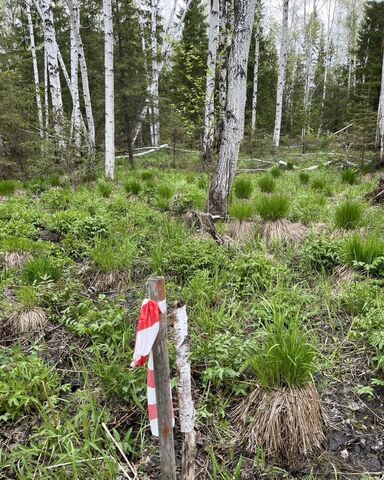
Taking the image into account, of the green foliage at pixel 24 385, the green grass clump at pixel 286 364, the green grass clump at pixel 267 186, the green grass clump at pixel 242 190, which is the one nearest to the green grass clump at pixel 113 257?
the green foliage at pixel 24 385

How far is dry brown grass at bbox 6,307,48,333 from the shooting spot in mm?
3170

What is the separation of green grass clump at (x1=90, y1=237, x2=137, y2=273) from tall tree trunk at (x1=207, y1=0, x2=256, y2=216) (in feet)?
6.01

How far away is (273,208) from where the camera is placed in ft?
17.3

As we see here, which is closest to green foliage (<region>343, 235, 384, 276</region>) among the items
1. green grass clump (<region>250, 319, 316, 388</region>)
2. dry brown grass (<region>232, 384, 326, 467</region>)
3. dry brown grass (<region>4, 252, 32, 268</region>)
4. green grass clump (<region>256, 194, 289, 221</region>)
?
green grass clump (<region>256, 194, 289, 221</region>)

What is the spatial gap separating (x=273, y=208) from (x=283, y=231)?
384 millimetres

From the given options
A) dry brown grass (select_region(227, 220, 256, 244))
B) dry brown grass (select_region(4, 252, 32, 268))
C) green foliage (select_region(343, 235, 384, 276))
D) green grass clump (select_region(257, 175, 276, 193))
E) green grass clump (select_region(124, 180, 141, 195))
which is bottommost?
dry brown grass (select_region(4, 252, 32, 268))

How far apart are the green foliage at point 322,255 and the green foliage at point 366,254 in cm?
14

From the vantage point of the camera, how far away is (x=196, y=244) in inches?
170

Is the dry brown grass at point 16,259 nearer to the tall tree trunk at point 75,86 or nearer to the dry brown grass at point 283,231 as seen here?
the dry brown grass at point 283,231

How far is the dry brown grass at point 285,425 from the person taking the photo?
6.91 ft

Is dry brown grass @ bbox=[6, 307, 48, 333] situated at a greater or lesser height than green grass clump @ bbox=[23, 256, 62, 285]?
lesser

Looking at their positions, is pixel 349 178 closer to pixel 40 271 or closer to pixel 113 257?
pixel 113 257

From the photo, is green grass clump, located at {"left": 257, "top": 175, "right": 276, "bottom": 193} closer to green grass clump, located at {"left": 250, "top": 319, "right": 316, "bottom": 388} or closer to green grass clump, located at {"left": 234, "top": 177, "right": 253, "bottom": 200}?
green grass clump, located at {"left": 234, "top": 177, "right": 253, "bottom": 200}

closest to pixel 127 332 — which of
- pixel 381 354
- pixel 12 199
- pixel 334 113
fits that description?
pixel 381 354
